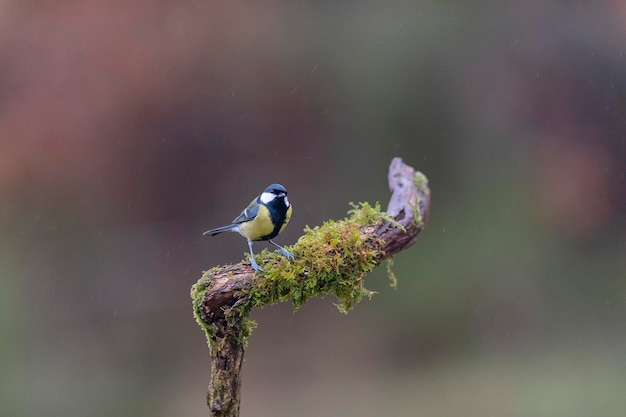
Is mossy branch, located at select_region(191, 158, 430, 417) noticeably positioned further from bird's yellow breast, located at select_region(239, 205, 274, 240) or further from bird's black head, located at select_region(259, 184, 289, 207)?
bird's black head, located at select_region(259, 184, 289, 207)

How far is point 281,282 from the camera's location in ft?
7.57

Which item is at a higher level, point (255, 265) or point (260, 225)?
point (260, 225)

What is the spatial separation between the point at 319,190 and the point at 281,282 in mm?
4613

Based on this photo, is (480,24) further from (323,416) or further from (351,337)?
(323,416)

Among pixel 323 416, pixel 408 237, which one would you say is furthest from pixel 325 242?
pixel 323 416

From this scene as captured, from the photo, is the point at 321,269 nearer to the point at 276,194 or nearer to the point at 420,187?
the point at 276,194

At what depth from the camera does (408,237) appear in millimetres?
2947

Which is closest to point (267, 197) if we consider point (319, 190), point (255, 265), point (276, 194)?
point (276, 194)

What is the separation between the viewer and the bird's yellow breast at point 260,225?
2439mm

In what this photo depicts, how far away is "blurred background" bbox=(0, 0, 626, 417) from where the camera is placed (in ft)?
20.5

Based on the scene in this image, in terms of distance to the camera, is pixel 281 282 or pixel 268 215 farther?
pixel 268 215

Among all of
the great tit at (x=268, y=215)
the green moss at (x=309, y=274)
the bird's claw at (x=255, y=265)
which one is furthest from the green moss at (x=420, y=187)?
the bird's claw at (x=255, y=265)

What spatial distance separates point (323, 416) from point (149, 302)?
6.96ft

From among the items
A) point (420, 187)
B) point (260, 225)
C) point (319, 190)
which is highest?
point (319, 190)
